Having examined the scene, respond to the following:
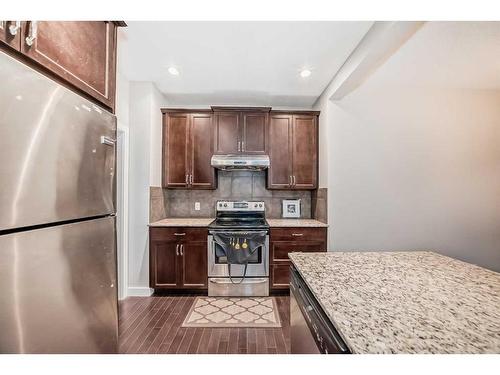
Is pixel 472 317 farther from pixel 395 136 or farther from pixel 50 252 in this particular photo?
pixel 395 136

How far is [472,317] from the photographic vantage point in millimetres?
785

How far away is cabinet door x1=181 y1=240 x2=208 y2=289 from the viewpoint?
314cm

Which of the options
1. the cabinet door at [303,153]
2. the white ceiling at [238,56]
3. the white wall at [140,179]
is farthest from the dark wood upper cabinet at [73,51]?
the cabinet door at [303,153]

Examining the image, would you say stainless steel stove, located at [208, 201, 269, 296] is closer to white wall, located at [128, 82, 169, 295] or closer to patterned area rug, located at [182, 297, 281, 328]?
patterned area rug, located at [182, 297, 281, 328]

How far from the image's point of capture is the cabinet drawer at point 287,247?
3.16 meters

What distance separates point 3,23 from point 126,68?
7.37 ft

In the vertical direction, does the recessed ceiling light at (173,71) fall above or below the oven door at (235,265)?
above

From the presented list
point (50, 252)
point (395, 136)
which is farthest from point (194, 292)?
point (395, 136)

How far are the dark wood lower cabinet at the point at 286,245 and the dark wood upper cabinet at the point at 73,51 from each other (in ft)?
7.84

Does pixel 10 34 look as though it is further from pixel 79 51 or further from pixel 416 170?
pixel 416 170

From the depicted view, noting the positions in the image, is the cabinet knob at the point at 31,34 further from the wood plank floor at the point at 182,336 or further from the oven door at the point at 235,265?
the oven door at the point at 235,265

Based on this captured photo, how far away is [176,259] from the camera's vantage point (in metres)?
3.15

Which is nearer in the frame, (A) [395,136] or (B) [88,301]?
(B) [88,301]

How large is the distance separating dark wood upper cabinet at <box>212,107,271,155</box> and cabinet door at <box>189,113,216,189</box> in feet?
0.36
